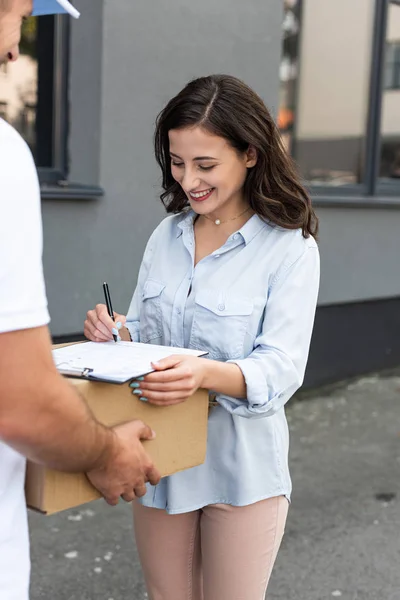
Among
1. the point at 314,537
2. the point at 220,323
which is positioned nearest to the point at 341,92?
the point at 314,537

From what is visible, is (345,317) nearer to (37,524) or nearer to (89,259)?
(89,259)

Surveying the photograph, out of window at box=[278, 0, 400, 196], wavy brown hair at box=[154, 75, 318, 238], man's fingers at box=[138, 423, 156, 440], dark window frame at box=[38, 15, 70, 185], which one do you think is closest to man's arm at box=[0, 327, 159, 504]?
man's fingers at box=[138, 423, 156, 440]

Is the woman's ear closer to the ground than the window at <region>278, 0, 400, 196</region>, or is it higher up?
closer to the ground

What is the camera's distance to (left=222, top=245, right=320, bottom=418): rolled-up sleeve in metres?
1.83

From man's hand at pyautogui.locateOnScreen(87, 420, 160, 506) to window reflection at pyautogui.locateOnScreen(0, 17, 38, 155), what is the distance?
3.46 metres

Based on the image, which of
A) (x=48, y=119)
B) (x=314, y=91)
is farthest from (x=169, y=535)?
(x=314, y=91)

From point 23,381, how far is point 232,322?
2.74ft

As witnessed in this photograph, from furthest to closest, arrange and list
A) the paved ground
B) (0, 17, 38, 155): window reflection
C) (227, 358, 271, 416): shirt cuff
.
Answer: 1. (0, 17, 38, 155): window reflection
2. the paved ground
3. (227, 358, 271, 416): shirt cuff

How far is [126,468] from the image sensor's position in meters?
1.45

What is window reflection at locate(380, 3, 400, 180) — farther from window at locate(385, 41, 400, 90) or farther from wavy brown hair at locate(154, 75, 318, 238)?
wavy brown hair at locate(154, 75, 318, 238)

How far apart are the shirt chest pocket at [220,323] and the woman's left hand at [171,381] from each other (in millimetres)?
264

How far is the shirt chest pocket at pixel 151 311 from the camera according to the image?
2090 mm

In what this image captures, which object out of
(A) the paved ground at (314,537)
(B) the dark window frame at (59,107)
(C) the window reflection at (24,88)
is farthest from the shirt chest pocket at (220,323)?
(C) the window reflection at (24,88)

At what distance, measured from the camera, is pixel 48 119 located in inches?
182
